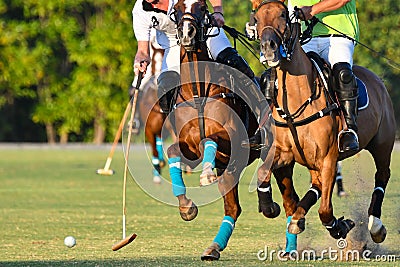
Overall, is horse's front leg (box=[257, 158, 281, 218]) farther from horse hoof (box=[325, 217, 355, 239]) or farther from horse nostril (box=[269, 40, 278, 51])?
horse nostril (box=[269, 40, 278, 51])

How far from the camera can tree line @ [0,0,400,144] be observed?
112 ft

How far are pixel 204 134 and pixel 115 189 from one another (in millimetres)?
8976

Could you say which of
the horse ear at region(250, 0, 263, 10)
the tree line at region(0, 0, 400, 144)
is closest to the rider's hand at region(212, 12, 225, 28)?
the horse ear at region(250, 0, 263, 10)

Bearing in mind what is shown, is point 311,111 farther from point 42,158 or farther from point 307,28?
point 42,158

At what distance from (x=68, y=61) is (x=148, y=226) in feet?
80.3

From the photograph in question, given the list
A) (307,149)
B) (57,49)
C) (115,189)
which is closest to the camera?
(307,149)

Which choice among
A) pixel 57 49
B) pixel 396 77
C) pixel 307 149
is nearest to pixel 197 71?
pixel 307 149

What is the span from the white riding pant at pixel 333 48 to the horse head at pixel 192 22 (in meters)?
1.14

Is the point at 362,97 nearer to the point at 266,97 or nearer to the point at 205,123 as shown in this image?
the point at 266,97

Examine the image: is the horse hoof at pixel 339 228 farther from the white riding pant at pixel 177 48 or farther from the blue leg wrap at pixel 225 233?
the white riding pant at pixel 177 48

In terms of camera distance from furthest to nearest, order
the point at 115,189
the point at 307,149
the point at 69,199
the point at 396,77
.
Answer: the point at 396,77, the point at 115,189, the point at 69,199, the point at 307,149

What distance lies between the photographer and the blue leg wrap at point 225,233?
905 centimetres

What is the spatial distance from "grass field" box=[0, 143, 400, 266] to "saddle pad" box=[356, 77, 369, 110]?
129cm

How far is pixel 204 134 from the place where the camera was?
906 centimetres
